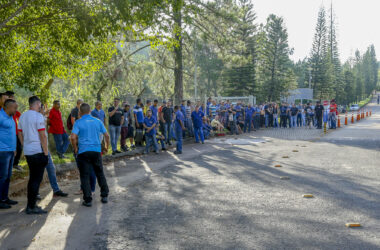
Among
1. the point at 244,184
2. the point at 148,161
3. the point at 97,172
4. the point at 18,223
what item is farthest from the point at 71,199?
the point at 148,161

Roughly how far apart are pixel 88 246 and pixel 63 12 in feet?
21.3

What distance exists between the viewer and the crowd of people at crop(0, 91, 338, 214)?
5.74 m

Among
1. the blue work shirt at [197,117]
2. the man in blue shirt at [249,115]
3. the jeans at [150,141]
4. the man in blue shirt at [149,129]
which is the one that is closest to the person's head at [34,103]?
the man in blue shirt at [149,129]

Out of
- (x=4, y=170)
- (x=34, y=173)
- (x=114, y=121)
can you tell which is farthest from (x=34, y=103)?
(x=114, y=121)

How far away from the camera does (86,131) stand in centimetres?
613

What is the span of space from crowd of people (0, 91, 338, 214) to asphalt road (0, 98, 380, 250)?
0.54 meters

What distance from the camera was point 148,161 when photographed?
427 inches

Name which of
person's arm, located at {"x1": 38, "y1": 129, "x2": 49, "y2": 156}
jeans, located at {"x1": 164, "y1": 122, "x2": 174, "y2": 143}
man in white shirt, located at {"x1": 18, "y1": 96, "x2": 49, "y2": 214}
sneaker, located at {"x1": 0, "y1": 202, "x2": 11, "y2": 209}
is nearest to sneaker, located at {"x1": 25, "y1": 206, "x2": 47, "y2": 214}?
man in white shirt, located at {"x1": 18, "y1": 96, "x2": 49, "y2": 214}

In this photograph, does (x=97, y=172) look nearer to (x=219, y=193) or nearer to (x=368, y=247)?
(x=219, y=193)

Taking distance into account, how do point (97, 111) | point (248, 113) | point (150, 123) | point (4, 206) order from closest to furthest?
point (4, 206), point (97, 111), point (150, 123), point (248, 113)

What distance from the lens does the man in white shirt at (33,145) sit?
5668 millimetres

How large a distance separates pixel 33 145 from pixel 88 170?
1.04m

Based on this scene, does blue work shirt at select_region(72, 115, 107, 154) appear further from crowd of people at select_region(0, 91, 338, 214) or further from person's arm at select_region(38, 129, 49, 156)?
person's arm at select_region(38, 129, 49, 156)

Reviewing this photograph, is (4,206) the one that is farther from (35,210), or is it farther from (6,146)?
(6,146)
